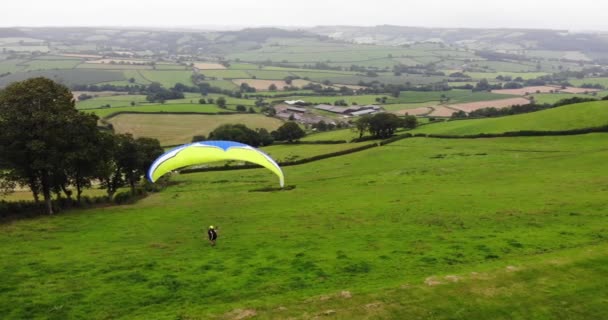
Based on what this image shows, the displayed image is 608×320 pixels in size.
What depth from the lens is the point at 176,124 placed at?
118 metres

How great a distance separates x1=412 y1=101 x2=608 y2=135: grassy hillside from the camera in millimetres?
74062

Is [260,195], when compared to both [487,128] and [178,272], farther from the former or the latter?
[487,128]

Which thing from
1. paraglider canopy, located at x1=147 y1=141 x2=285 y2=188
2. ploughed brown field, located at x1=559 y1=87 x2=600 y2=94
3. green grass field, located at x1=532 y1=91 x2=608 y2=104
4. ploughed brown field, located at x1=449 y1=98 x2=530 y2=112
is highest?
paraglider canopy, located at x1=147 y1=141 x2=285 y2=188

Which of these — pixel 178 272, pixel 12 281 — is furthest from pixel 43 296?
pixel 178 272

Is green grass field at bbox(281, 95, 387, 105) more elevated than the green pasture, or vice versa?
the green pasture

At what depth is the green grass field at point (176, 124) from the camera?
108188 mm

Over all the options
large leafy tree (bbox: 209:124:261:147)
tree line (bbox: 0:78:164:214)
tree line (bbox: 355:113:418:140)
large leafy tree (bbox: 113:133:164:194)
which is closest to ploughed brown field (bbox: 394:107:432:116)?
tree line (bbox: 355:113:418:140)

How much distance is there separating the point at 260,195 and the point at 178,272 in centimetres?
2309

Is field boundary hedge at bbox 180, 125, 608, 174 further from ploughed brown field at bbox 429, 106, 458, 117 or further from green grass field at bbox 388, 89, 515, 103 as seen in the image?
green grass field at bbox 388, 89, 515, 103

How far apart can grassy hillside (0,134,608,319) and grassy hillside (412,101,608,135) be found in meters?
29.0

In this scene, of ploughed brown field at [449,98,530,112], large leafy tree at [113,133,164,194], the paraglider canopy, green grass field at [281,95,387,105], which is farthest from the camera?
green grass field at [281,95,387,105]

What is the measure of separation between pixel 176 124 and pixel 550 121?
265 feet

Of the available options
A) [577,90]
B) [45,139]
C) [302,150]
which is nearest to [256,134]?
[302,150]

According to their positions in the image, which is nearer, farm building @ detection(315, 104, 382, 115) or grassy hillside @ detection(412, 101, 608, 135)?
grassy hillside @ detection(412, 101, 608, 135)
